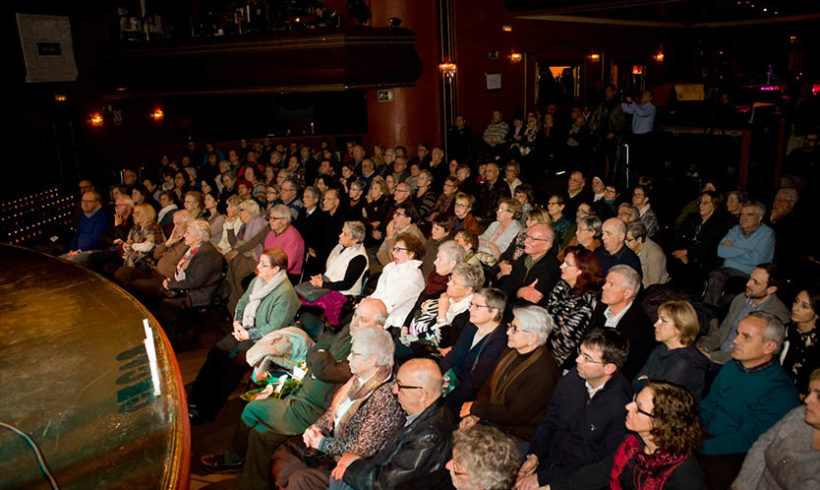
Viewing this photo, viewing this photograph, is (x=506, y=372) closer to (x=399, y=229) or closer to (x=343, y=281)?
(x=343, y=281)

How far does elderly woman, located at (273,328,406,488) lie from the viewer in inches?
115

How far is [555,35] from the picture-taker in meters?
13.7

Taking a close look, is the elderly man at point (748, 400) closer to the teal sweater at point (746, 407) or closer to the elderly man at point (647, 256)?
the teal sweater at point (746, 407)

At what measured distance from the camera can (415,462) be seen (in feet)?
8.64

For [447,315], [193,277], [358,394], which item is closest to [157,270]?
[193,277]

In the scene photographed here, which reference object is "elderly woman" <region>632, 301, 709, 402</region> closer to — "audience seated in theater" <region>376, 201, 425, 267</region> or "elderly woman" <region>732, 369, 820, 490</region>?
"elderly woman" <region>732, 369, 820, 490</region>

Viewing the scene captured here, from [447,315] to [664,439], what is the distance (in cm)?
183

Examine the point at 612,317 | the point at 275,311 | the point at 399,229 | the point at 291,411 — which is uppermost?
the point at 399,229

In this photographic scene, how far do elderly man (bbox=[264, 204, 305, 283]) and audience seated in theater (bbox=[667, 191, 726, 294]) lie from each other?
3.25 m

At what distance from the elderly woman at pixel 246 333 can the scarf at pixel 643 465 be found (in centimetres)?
248

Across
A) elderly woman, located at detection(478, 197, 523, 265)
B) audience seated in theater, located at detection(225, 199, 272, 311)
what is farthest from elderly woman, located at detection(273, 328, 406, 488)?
audience seated in theater, located at detection(225, 199, 272, 311)

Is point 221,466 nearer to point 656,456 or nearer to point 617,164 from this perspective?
point 656,456

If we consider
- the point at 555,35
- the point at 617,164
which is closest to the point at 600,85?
the point at 555,35

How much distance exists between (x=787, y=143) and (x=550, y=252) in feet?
20.5
